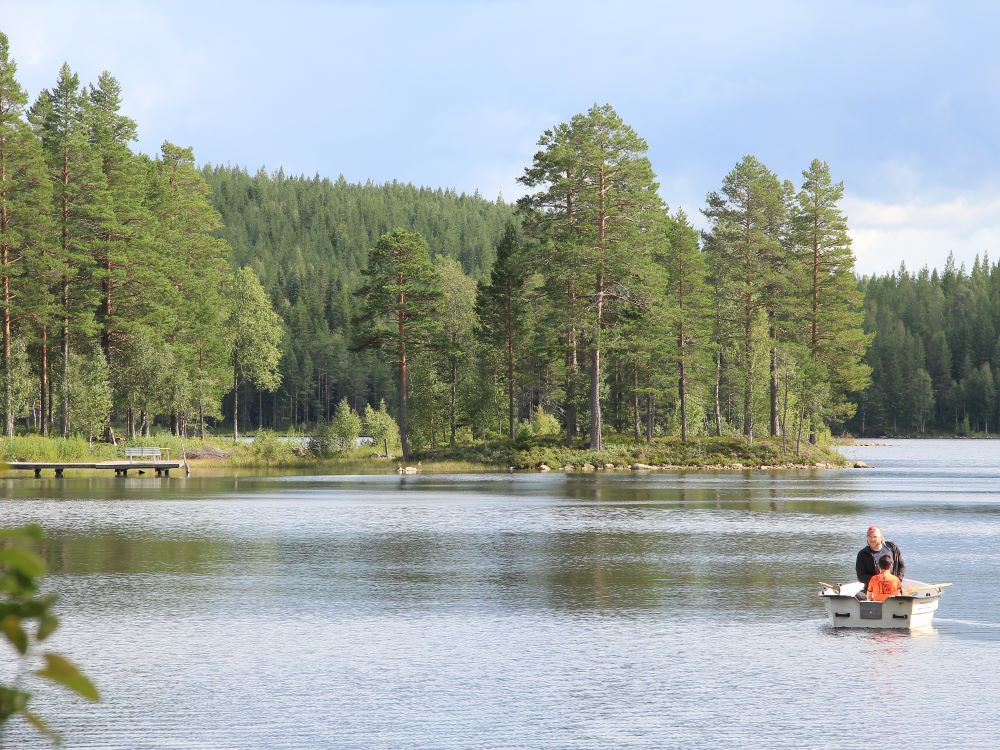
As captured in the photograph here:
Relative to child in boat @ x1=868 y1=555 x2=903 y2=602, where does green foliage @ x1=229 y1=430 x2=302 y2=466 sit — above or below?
above

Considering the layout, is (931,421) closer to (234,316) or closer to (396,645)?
(234,316)

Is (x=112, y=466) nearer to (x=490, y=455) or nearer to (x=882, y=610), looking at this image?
(x=490, y=455)

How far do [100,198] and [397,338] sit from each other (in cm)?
2121

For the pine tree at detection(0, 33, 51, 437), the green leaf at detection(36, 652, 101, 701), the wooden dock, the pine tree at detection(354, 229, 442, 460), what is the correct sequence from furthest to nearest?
the pine tree at detection(354, 229, 442, 460) → the pine tree at detection(0, 33, 51, 437) → the wooden dock → the green leaf at detection(36, 652, 101, 701)

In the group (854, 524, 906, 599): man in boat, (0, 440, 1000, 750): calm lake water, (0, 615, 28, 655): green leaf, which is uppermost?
(0, 615, 28, 655): green leaf

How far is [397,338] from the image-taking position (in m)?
79.2

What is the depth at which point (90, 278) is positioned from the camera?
7944 centimetres

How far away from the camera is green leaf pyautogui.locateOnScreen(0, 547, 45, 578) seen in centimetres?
374

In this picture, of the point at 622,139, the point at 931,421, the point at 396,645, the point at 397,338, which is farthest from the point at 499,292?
the point at 931,421

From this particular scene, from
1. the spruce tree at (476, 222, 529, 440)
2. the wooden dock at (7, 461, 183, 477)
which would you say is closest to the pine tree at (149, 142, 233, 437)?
the wooden dock at (7, 461, 183, 477)

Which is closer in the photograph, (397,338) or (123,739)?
(123,739)

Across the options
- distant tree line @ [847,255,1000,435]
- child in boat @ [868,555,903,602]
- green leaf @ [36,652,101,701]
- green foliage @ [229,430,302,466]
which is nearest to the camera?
green leaf @ [36,652,101,701]

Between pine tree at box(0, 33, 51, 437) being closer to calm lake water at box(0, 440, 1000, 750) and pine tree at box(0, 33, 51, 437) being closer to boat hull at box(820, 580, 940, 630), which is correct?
calm lake water at box(0, 440, 1000, 750)

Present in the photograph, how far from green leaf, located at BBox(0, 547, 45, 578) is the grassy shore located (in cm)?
7026
